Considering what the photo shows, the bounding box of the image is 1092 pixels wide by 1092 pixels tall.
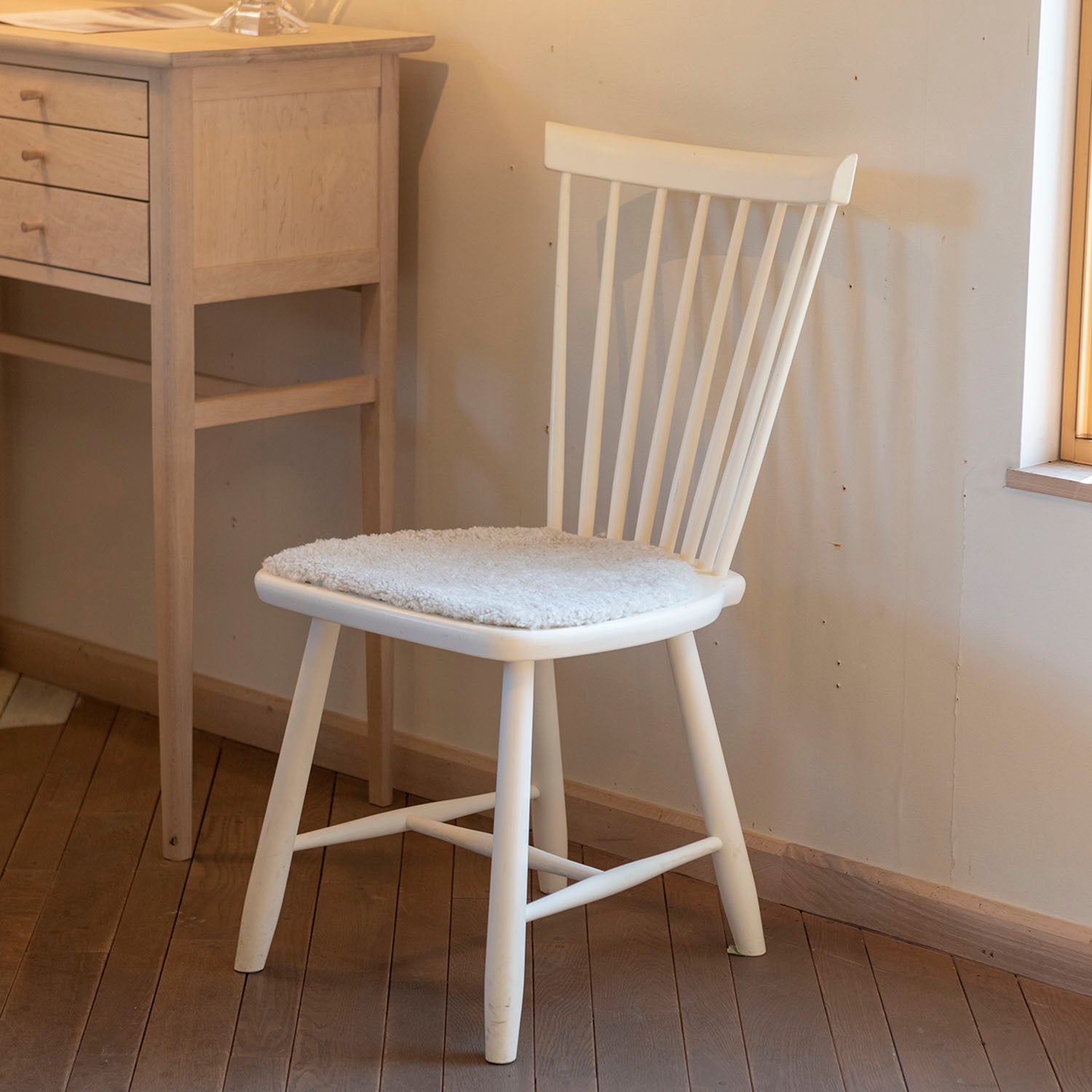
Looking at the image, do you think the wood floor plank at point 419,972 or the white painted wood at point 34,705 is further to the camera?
the white painted wood at point 34,705

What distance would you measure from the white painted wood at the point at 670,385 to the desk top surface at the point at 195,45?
45cm

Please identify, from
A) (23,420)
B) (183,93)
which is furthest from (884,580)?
(23,420)

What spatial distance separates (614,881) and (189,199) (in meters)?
0.87

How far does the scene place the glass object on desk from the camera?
1.90 m

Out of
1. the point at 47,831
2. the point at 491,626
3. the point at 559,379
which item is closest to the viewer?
the point at 491,626

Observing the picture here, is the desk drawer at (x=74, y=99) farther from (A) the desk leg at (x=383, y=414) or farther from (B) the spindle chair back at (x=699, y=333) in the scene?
(B) the spindle chair back at (x=699, y=333)

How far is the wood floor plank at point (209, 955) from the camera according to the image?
4.98 feet

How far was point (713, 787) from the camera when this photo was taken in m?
1.65

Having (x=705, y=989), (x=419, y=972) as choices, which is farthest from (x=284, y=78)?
(x=705, y=989)

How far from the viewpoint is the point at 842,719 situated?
70.6 inches

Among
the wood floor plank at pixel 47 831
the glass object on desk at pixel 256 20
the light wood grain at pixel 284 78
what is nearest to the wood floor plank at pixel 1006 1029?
the wood floor plank at pixel 47 831

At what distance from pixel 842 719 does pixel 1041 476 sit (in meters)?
0.38

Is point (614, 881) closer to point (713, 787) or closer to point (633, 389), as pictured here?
point (713, 787)

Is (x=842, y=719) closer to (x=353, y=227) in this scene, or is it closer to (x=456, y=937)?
(x=456, y=937)
